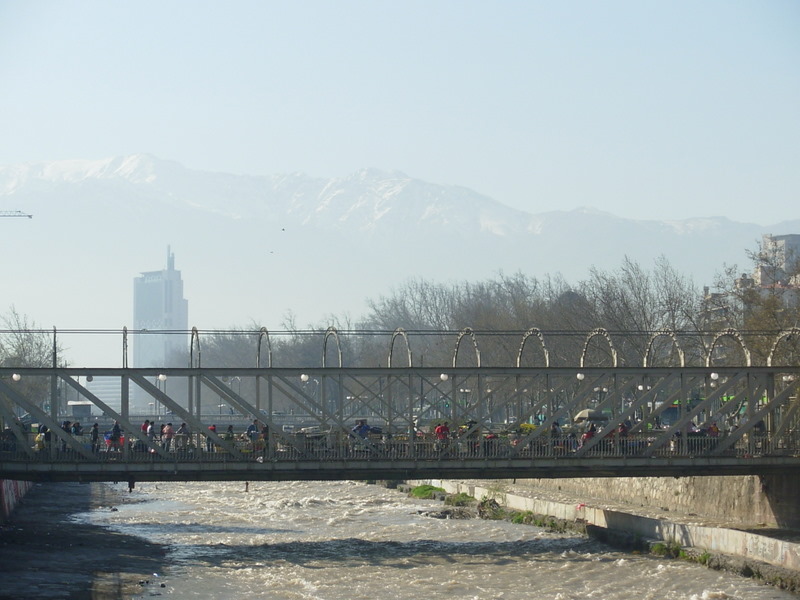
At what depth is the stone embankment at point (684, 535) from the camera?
3719 centimetres

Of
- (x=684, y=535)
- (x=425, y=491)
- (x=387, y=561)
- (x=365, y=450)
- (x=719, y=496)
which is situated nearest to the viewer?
(x=684, y=535)

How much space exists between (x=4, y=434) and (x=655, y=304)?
54451 millimetres

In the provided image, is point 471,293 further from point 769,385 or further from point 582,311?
point 769,385

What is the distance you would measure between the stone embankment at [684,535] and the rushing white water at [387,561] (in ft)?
1.72

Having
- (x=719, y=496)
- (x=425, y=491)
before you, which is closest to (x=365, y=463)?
(x=719, y=496)

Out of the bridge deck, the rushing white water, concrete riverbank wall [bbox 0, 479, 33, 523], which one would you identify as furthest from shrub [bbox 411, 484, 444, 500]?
the bridge deck

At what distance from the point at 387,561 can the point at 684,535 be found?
942cm

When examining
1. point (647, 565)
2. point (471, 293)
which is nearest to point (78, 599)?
point (647, 565)

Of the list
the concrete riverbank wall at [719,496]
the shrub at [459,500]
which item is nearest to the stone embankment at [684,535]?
the concrete riverbank wall at [719,496]

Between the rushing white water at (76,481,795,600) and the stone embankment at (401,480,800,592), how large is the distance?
1.72 feet

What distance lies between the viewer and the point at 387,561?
4353 cm

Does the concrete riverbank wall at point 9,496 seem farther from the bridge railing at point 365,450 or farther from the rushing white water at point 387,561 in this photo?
the bridge railing at point 365,450

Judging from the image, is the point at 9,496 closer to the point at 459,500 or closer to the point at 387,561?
the point at 459,500

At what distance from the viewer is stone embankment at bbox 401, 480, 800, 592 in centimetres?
3719
